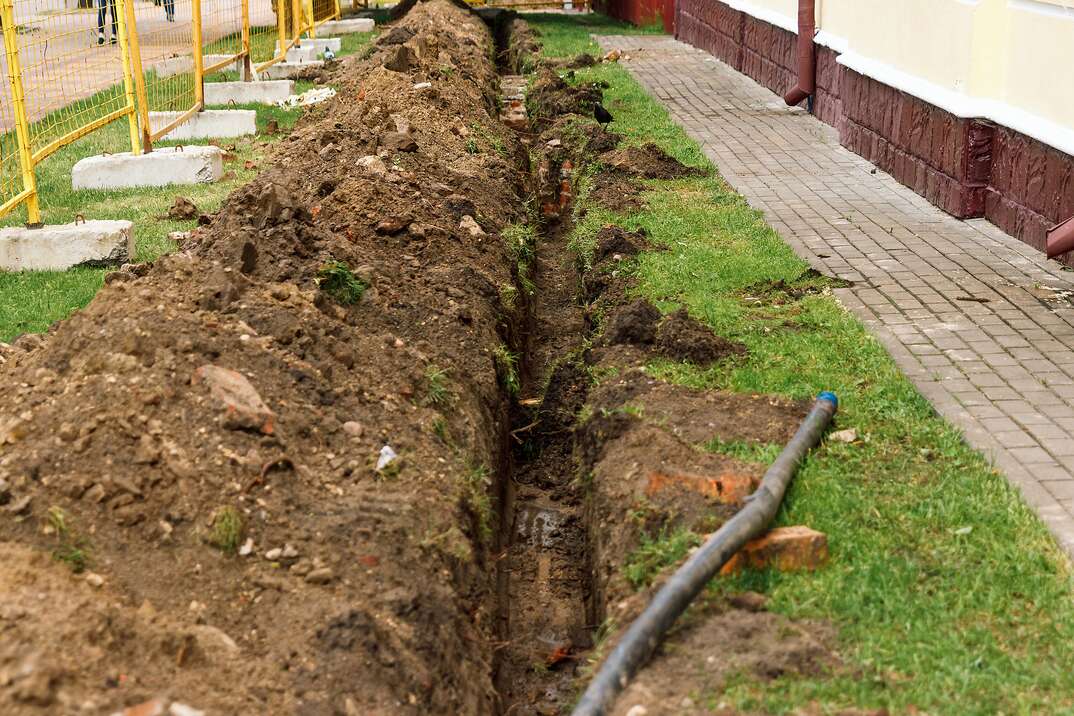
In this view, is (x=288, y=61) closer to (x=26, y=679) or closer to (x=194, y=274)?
(x=194, y=274)

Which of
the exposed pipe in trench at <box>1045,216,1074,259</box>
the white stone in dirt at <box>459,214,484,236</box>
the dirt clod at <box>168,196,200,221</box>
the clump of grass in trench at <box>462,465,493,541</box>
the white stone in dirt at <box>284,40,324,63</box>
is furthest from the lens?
the white stone in dirt at <box>284,40,324,63</box>

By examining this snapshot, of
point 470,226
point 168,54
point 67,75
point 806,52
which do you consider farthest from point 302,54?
point 470,226

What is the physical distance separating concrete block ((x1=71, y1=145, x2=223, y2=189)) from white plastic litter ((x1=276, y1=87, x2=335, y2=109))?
3658mm

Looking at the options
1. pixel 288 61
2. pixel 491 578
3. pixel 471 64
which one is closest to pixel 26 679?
pixel 491 578

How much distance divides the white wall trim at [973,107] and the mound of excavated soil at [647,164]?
178 cm

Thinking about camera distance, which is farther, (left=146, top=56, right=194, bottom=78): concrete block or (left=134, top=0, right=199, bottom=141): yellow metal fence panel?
(left=146, top=56, right=194, bottom=78): concrete block

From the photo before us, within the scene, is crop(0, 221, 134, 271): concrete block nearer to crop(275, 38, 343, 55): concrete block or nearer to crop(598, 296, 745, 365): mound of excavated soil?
crop(598, 296, 745, 365): mound of excavated soil

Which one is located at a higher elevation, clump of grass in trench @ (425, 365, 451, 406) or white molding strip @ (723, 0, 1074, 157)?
white molding strip @ (723, 0, 1074, 157)

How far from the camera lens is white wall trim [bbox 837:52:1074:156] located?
7742mm

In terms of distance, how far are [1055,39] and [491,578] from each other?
5.24 metres

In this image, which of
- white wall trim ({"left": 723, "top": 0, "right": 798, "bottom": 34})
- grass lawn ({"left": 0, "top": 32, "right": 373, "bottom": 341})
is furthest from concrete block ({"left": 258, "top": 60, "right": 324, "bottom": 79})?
white wall trim ({"left": 723, "top": 0, "right": 798, "bottom": 34})

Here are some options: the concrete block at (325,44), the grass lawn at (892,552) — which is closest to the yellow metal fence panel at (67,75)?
the concrete block at (325,44)

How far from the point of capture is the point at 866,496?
4.73 meters

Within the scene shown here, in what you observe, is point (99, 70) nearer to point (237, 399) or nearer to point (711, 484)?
point (237, 399)
